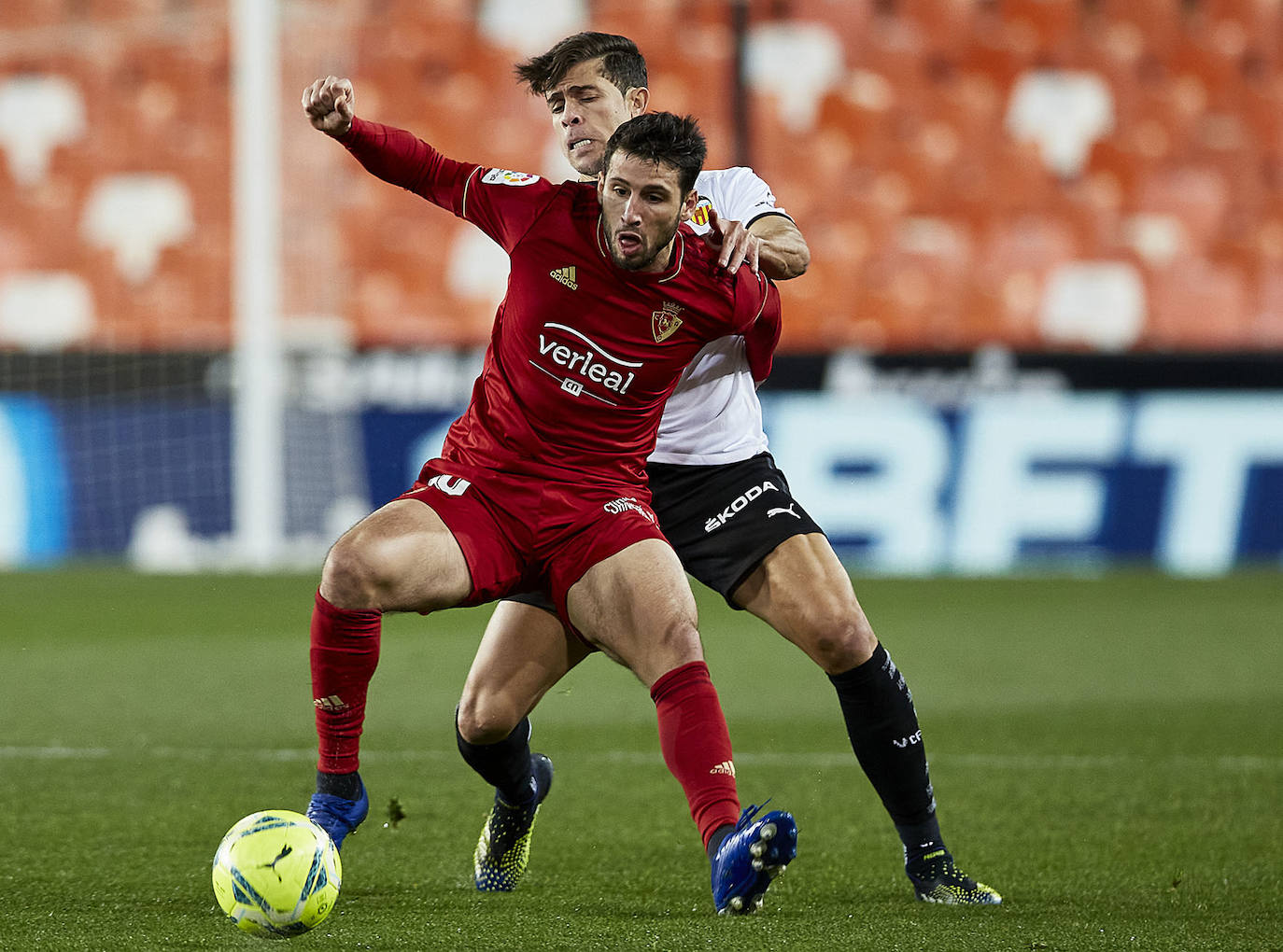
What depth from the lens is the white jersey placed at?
4.10 metres

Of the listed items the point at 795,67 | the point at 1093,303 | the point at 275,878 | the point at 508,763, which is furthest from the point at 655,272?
the point at 795,67

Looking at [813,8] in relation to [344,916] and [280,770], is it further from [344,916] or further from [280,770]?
[344,916]

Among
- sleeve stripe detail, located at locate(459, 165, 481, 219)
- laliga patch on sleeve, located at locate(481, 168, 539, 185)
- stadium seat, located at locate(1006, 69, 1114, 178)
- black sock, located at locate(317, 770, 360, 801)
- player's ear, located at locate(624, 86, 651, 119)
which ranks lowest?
black sock, located at locate(317, 770, 360, 801)

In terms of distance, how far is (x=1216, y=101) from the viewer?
1457 cm

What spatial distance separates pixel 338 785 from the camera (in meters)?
3.63

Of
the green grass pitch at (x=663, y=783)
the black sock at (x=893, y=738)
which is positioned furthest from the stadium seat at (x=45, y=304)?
the black sock at (x=893, y=738)

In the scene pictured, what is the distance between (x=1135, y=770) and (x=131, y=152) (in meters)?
11.6

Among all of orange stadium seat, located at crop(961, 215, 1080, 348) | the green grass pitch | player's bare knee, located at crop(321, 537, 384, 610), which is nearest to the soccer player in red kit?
player's bare knee, located at crop(321, 537, 384, 610)

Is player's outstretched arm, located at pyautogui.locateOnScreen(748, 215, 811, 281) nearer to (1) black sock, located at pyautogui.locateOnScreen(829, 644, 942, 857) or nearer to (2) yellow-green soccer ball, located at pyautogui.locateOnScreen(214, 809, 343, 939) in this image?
(1) black sock, located at pyautogui.locateOnScreen(829, 644, 942, 857)

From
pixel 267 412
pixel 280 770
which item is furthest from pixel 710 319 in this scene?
pixel 267 412

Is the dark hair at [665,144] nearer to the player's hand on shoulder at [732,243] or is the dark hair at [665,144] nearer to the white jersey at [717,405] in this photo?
the player's hand on shoulder at [732,243]

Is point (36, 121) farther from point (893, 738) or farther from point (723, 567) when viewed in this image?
point (893, 738)

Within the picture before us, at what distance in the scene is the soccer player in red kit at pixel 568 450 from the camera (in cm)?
351

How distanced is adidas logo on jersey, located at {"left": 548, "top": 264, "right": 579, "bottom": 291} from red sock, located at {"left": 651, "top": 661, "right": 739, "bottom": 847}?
836 millimetres
